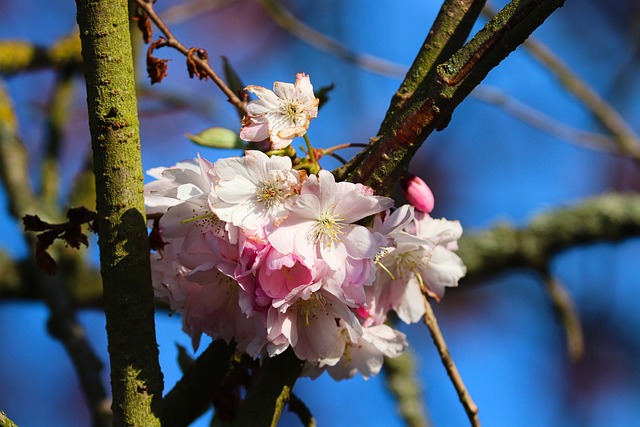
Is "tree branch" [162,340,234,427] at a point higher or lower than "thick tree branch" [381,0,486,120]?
lower

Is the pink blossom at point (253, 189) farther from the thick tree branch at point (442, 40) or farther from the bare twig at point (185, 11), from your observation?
the bare twig at point (185, 11)

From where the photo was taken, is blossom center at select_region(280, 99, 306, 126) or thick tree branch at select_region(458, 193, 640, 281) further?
thick tree branch at select_region(458, 193, 640, 281)

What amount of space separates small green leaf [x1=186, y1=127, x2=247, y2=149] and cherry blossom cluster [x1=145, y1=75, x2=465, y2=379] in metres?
0.10

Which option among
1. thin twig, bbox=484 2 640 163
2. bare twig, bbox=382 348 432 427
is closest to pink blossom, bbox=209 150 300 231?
bare twig, bbox=382 348 432 427

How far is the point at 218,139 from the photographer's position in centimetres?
98

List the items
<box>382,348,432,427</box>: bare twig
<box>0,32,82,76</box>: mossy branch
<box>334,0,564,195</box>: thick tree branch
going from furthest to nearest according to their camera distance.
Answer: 1. <box>0,32,82,76</box>: mossy branch
2. <box>382,348,432,427</box>: bare twig
3. <box>334,0,564,195</box>: thick tree branch

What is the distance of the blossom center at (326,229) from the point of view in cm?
75

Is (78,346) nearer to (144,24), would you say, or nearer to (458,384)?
(144,24)

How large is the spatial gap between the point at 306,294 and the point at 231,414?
10.7 inches

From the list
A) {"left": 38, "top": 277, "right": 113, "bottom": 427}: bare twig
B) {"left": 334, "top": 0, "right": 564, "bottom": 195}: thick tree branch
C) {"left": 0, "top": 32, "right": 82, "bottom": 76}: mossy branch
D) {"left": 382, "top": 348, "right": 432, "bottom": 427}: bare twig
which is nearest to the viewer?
{"left": 334, "top": 0, "right": 564, "bottom": 195}: thick tree branch

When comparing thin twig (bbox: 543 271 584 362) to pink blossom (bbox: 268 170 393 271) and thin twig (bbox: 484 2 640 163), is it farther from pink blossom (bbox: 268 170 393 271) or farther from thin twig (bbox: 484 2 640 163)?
pink blossom (bbox: 268 170 393 271)

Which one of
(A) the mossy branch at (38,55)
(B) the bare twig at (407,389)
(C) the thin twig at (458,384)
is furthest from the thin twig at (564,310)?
(A) the mossy branch at (38,55)

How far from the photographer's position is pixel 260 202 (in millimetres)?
771

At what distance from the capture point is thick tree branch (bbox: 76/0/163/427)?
2.43 ft
